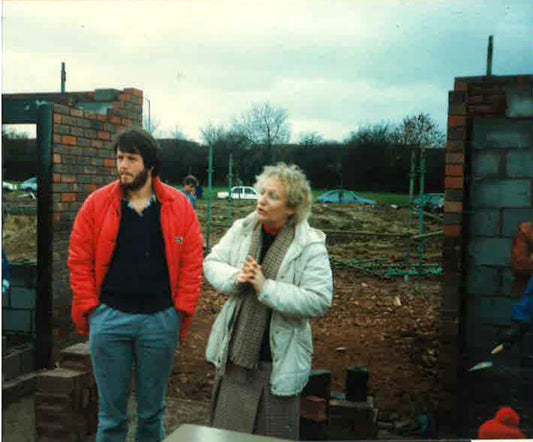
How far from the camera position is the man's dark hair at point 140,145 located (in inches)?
91.4

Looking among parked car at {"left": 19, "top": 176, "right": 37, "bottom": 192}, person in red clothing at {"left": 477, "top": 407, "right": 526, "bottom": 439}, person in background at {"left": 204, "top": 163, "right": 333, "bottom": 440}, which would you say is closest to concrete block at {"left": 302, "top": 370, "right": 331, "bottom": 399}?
person in background at {"left": 204, "top": 163, "right": 333, "bottom": 440}

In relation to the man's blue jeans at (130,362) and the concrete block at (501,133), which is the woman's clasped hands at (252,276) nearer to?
the man's blue jeans at (130,362)

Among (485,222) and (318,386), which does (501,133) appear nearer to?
(485,222)

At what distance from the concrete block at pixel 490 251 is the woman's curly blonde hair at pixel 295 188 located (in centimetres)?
83

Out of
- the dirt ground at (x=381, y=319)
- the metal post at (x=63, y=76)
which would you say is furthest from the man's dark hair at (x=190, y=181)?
the metal post at (x=63, y=76)

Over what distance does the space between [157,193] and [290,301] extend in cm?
68

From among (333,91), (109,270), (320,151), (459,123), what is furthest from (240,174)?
(459,123)

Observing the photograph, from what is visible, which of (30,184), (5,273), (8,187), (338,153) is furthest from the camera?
(30,184)

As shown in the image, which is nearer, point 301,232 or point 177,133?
point 301,232

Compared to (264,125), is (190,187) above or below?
below

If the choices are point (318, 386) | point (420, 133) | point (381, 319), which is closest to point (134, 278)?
point (318, 386)

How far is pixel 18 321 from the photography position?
3.03m

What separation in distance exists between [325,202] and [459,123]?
2.17 ft

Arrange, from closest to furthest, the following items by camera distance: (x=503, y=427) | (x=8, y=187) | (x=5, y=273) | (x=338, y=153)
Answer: (x=503, y=427), (x=338, y=153), (x=5, y=273), (x=8, y=187)
